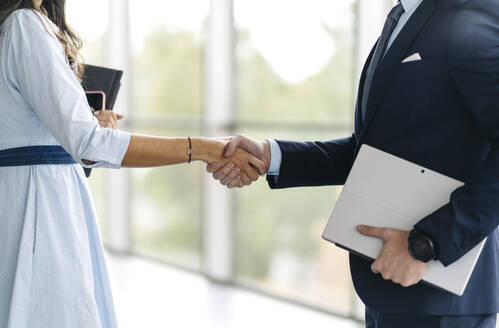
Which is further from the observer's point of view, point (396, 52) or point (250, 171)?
point (250, 171)

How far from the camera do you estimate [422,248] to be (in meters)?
1.25

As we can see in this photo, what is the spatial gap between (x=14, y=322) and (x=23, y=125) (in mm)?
509

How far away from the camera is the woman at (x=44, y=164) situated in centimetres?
144

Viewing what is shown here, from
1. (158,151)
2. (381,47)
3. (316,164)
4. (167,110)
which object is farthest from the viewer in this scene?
(167,110)

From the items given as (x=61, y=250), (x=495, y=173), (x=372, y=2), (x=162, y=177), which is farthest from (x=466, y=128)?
(x=162, y=177)

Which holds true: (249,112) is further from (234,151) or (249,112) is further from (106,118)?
(106,118)

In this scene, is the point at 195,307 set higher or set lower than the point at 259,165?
lower

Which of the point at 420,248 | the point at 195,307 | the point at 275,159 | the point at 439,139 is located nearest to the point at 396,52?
the point at 439,139

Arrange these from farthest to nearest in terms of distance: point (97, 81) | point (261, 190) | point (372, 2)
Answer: point (261, 190) → point (372, 2) → point (97, 81)

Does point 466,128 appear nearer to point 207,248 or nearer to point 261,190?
point 261,190

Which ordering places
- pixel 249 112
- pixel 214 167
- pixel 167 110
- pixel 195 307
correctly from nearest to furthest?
pixel 214 167 < pixel 195 307 < pixel 249 112 < pixel 167 110

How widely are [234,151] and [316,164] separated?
35 centimetres

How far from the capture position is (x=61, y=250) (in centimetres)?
152

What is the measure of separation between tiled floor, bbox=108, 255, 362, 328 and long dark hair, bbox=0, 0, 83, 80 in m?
2.20
